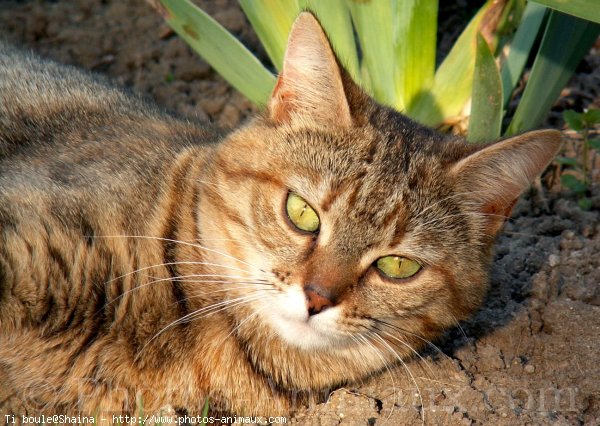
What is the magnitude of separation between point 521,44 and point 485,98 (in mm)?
472

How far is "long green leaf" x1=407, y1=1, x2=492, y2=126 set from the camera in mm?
3309

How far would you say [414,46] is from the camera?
321 cm

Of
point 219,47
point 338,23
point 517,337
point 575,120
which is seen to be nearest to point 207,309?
point 517,337

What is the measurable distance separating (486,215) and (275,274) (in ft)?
2.42

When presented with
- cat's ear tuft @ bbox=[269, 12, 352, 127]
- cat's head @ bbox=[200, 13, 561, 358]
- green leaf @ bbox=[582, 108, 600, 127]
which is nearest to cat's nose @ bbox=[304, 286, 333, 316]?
cat's head @ bbox=[200, 13, 561, 358]

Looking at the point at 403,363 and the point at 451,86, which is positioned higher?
the point at 451,86

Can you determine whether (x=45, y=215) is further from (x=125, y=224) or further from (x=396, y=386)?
(x=396, y=386)

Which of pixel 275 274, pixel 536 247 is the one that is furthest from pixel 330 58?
pixel 536 247

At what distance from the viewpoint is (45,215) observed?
2289 mm

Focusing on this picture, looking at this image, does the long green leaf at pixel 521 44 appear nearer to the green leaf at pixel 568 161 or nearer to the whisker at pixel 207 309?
the green leaf at pixel 568 161

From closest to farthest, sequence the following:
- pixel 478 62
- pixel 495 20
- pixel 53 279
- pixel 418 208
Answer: pixel 53 279 < pixel 418 208 < pixel 478 62 < pixel 495 20

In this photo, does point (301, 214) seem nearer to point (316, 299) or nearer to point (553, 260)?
point (316, 299)

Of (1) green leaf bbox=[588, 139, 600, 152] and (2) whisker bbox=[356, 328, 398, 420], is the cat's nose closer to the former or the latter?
(2) whisker bbox=[356, 328, 398, 420]

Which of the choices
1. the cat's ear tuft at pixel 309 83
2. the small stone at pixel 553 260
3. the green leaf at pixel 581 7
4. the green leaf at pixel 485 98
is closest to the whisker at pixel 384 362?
the cat's ear tuft at pixel 309 83
